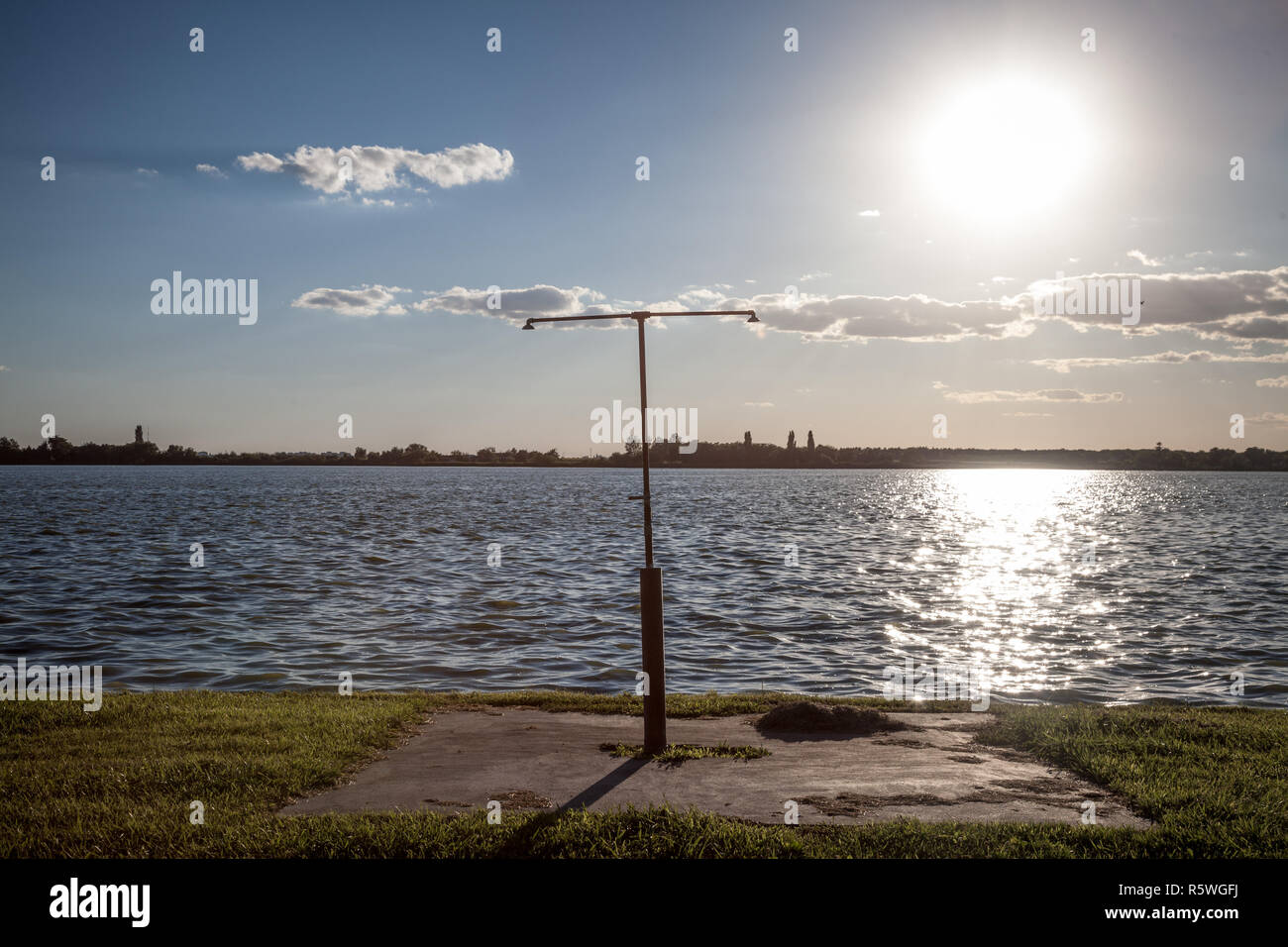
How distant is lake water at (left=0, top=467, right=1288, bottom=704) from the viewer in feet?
67.2

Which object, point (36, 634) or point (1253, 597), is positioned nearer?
point (36, 634)

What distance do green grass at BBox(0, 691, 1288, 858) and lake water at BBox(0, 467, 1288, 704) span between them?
539cm

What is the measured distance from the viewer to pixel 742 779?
992cm

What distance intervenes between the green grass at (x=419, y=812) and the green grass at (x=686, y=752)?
8.22 feet

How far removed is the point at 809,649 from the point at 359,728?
45.0ft

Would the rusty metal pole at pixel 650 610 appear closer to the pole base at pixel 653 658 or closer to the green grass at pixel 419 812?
the pole base at pixel 653 658

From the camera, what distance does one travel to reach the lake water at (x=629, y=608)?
20469 millimetres

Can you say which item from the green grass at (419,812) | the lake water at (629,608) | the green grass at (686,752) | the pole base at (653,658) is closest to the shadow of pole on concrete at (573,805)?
the green grass at (419,812)
